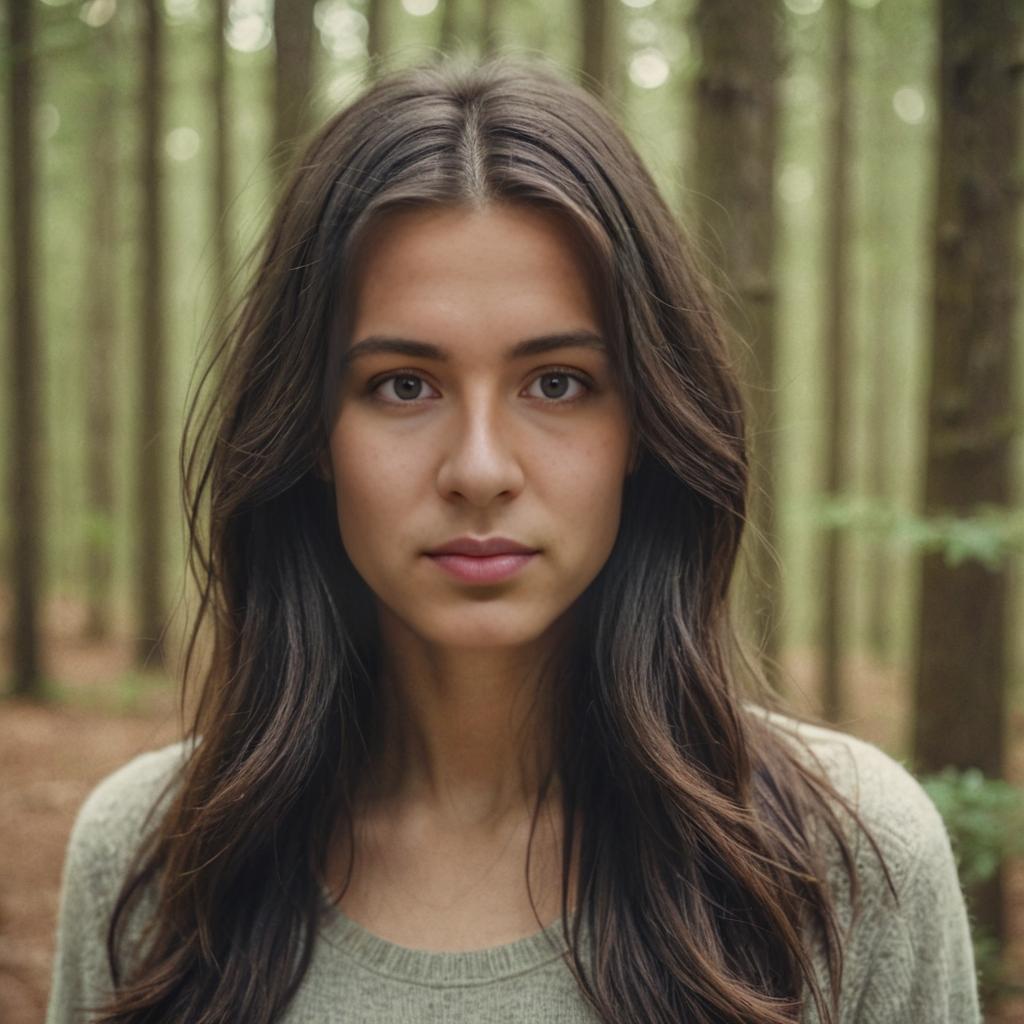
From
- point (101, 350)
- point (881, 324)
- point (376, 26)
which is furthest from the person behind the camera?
point (881, 324)

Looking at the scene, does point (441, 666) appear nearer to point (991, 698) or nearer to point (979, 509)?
point (979, 509)

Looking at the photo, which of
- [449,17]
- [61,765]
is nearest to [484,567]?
[61,765]

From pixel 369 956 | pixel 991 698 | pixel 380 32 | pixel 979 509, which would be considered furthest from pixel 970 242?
pixel 380 32

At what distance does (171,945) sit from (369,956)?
16.6 inches

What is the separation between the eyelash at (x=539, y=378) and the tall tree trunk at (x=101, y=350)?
1155cm

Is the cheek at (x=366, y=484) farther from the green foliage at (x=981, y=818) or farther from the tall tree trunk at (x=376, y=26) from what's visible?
the tall tree trunk at (x=376, y=26)

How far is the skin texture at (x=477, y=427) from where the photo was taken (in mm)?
1819

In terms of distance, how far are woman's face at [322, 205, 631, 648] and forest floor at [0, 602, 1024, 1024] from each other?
3.41ft

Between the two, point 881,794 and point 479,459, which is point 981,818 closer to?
point 881,794

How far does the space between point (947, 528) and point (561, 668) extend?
1934 millimetres

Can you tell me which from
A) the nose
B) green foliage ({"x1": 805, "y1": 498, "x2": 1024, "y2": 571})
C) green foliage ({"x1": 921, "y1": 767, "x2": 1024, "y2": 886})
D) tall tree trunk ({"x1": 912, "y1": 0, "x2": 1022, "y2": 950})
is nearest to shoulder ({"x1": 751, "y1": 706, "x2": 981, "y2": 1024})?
the nose

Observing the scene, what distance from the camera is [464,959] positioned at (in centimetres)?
192

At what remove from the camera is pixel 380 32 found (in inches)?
333

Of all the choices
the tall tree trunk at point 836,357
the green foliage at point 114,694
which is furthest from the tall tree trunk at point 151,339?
the tall tree trunk at point 836,357
